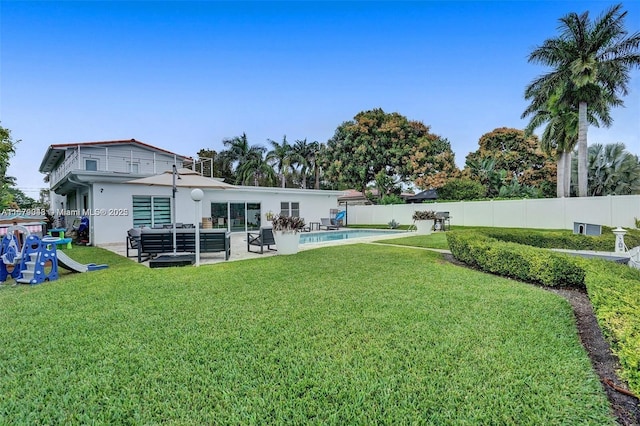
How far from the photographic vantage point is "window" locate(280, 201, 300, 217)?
68.6 ft

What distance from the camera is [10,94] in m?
17.0

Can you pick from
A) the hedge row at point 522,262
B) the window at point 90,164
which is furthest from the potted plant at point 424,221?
the window at point 90,164

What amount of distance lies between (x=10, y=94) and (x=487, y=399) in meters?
24.7

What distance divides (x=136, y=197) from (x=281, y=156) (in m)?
21.6

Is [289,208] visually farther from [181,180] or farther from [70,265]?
[70,265]

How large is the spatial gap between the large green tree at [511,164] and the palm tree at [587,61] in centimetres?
1154

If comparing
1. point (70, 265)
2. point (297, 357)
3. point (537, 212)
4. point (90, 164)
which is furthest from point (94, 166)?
point (537, 212)

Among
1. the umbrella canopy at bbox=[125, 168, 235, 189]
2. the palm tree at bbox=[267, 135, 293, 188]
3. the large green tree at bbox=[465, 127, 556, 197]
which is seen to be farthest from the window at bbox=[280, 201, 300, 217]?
the large green tree at bbox=[465, 127, 556, 197]

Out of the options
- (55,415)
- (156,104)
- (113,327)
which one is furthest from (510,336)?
(156,104)

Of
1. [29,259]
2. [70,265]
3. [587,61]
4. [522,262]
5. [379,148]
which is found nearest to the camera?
[522,262]

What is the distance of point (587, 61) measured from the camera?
17219 mm

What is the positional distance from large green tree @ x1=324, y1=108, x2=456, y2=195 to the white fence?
6.42 meters

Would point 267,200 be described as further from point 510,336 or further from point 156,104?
point 510,336

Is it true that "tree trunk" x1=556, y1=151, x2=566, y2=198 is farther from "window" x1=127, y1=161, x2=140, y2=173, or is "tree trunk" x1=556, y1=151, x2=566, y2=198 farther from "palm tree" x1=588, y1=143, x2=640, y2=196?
"window" x1=127, y1=161, x2=140, y2=173
